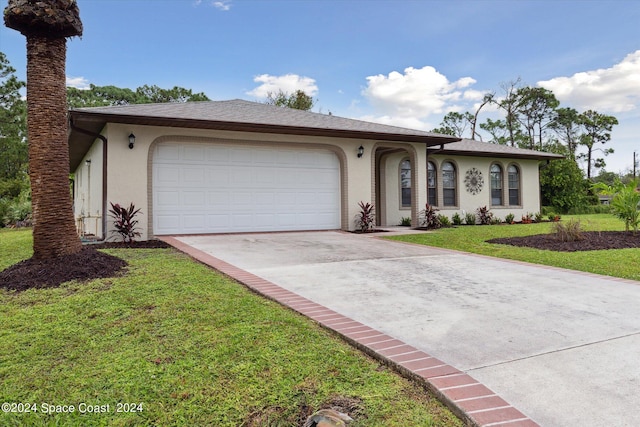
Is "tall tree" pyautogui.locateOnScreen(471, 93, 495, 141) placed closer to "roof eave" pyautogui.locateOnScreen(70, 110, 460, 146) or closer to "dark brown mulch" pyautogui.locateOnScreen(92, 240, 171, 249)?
"roof eave" pyautogui.locateOnScreen(70, 110, 460, 146)

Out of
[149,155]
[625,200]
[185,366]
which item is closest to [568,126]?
[625,200]

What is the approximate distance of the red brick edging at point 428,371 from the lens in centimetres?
212

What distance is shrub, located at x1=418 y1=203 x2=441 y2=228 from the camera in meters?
14.5

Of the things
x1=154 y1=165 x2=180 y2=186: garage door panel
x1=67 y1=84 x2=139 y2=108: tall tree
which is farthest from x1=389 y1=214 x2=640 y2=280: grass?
x1=67 y1=84 x2=139 y2=108: tall tree

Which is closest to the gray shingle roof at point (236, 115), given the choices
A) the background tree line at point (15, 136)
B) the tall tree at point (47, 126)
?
the tall tree at point (47, 126)

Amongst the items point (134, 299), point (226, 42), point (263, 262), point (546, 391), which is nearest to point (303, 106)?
point (226, 42)

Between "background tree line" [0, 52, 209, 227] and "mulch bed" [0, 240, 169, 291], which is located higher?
"background tree line" [0, 52, 209, 227]

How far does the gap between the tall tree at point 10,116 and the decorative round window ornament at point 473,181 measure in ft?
98.8

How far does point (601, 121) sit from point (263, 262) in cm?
4606

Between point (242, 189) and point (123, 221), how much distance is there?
3.29 metres

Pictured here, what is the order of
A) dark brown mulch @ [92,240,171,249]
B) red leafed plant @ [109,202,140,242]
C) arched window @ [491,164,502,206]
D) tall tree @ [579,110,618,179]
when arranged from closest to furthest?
dark brown mulch @ [92,240,171,249] → red leafed plant @ [109,202,140,242] → arched window @ [491,164,502,206] → tall tree @ [579,110,618,179]

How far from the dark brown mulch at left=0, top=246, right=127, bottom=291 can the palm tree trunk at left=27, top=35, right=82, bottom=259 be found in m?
0.18

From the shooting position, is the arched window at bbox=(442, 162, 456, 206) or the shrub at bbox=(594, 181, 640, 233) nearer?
the shrub at bbox=(594, 181, 640, 233)

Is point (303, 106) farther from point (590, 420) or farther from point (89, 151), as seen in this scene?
point (590, 420)
